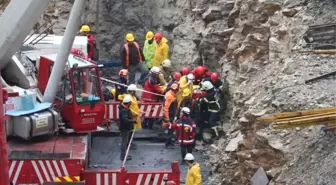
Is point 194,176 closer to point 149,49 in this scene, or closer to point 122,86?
point 122,86

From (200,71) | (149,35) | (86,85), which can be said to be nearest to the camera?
(86,85)

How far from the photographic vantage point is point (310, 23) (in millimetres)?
14750

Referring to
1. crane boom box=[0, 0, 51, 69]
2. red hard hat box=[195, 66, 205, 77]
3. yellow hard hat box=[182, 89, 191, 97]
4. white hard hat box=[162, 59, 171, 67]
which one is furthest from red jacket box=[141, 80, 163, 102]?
crane boom box=[0, 0, 51, 69]

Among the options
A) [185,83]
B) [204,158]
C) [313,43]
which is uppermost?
[313,43]

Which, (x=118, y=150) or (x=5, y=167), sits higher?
(x=5, y=167)

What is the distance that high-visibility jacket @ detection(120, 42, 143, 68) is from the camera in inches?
790

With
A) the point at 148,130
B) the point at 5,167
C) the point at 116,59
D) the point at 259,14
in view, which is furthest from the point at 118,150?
the point at 5,167

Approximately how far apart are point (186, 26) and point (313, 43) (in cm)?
745

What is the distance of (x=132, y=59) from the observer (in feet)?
66.3

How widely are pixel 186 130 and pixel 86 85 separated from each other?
102 inches

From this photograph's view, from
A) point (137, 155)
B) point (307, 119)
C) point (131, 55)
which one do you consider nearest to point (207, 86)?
point (137, 155)

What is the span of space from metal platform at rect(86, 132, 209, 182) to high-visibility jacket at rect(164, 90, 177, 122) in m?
0.68

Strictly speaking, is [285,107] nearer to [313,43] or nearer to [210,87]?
[313,43]

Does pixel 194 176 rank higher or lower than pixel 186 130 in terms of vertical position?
lower
